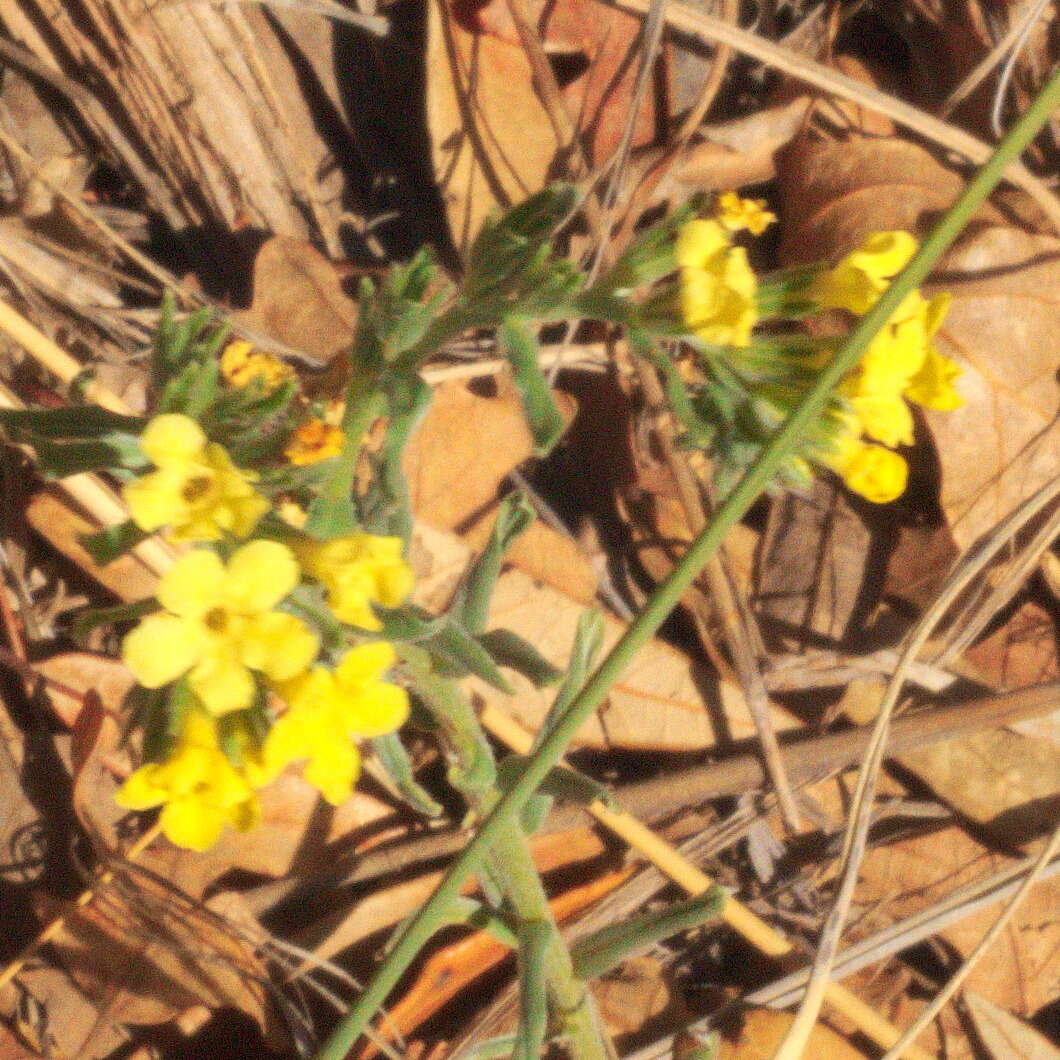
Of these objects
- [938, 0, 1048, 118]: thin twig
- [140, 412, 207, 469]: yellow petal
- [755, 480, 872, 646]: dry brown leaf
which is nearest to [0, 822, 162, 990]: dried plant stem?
[140, 412, 207, 469]: yellow petal

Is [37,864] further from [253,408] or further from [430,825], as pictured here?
[253,408]

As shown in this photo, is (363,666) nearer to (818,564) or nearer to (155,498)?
(155,498)

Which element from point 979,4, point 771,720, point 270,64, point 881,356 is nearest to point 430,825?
point 771,720

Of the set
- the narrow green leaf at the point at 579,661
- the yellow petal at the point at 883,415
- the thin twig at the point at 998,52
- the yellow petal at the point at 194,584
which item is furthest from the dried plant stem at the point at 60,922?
the thin twig at the point at 998,52

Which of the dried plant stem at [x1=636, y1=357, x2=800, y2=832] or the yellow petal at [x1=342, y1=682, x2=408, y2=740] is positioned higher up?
the yellow petal at [x1=342, y1=682, x2=408, y2=740]

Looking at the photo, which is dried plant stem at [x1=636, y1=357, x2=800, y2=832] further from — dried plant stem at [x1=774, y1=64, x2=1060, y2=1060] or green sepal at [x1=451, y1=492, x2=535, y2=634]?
green sepal at [x1=451, y1=492, x2=535, y2=634]

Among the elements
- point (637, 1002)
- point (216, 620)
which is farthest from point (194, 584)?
point (637, 1002)
